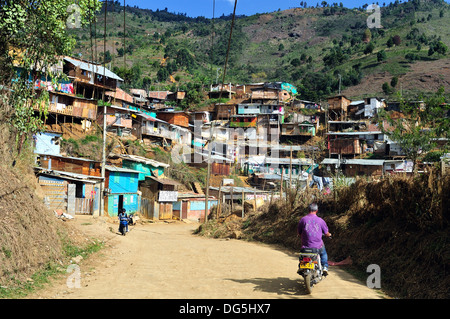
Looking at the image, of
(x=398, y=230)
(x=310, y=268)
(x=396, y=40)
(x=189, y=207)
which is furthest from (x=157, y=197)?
(x=396, y=40)

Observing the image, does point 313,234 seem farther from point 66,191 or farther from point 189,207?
point 189,207

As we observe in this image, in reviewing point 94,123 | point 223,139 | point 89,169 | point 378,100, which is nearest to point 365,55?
point 378,100

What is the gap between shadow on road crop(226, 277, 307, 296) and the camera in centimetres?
752

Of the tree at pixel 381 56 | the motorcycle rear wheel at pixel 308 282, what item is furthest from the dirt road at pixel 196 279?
the tree at pixel 381 56

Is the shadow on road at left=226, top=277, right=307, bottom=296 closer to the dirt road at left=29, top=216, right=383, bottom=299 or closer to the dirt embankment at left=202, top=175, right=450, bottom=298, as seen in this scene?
the dirt road at left=29, top=216, right=383, bottom=299

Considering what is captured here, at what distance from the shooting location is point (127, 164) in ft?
134

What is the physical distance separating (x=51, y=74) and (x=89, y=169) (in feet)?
77.7

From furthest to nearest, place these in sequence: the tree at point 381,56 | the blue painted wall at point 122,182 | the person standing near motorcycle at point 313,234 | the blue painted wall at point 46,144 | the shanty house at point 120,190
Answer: the tree at point 381,56 < the blue painted wall at point 46,144 < the blue painted wall at point 122,182 < the shanty house at point 120,190 < the person standing near motorcycle at point 313,234

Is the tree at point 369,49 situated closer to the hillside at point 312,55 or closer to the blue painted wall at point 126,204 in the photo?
the hillside at point 312,55

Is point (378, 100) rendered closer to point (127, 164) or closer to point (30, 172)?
point (127, 164)

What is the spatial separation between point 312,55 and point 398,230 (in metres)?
143

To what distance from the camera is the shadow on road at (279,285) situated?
7516 millimetres

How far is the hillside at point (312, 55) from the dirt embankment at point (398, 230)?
5902 cm

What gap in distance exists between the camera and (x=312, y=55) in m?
144
